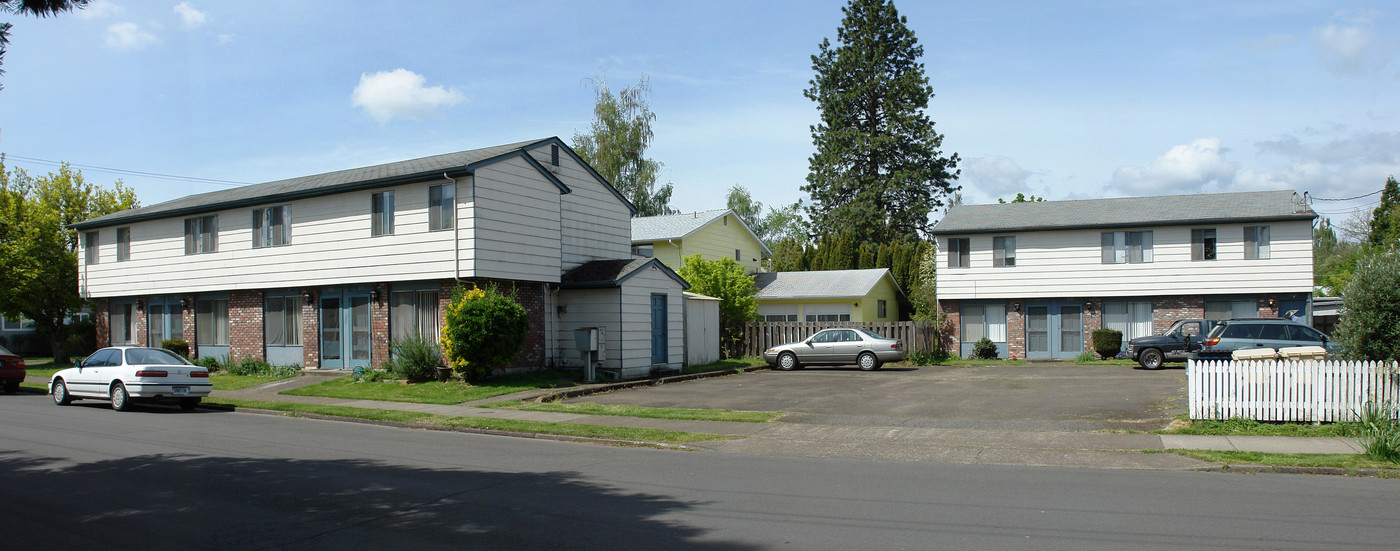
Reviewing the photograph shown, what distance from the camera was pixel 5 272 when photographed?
31.4 m

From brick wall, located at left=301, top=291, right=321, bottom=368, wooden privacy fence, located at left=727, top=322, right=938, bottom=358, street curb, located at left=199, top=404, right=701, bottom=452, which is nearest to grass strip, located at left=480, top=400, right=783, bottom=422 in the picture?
street curb, located at left=199, top=404, right=701, bottom=452

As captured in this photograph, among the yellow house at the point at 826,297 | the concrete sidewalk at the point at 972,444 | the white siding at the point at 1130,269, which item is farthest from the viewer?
the yellow house at the point at 826,297

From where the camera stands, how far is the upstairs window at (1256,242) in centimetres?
3203

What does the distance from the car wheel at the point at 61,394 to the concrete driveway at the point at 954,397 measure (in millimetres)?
11465

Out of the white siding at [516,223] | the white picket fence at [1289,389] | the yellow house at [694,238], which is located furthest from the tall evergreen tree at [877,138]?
the white picket fence at [1289,389]

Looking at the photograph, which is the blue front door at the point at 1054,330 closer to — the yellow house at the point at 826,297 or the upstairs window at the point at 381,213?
the yellow house at the point at 826,297

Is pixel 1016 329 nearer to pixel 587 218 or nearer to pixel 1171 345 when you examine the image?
pixel 1171 345

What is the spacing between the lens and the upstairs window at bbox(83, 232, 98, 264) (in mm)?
31594

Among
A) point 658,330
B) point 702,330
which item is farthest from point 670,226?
point 658,330

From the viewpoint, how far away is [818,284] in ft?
132

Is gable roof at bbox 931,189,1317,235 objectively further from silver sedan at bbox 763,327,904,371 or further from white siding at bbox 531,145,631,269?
white siding at bbox 531,145,631,269

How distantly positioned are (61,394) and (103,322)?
14.2 m

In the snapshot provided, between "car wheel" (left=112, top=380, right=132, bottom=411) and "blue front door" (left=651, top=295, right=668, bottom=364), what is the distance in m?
12.7

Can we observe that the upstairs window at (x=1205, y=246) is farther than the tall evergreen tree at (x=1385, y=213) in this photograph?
No
